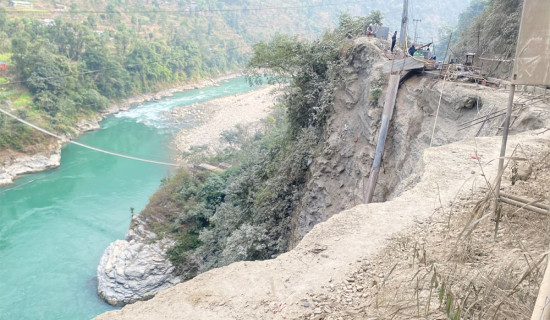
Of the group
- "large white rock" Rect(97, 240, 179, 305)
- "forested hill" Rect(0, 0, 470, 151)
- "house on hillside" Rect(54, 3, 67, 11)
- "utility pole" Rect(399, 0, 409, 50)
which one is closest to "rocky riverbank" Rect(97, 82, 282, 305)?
"large white rock" Rect(97, 240, 179, 305)

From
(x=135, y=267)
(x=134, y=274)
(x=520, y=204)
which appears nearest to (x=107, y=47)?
(x=135, y=267)

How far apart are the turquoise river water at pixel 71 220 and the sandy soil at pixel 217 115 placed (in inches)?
62.8

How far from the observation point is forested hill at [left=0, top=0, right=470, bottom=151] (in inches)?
922

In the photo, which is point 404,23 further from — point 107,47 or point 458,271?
point 107,47

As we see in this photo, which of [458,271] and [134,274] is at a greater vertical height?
[458,271]

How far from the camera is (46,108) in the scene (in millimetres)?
23250

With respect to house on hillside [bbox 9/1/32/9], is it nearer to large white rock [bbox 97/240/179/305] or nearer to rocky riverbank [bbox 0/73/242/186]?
rocky riverbank [bbox 0/73/242/186]

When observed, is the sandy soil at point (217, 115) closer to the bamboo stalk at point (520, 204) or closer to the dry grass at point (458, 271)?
the dry grass at point (458, 271)

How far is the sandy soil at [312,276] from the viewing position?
285cm

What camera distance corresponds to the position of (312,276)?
123 inches

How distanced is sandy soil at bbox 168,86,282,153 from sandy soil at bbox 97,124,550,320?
61.4 ft

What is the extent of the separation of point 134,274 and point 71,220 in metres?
5.38

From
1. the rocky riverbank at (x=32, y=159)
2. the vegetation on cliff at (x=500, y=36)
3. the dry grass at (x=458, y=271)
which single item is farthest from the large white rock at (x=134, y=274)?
the vegetation on cliff at (x=500, y=36)

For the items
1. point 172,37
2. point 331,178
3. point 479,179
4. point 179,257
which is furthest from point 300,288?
point 172,37
